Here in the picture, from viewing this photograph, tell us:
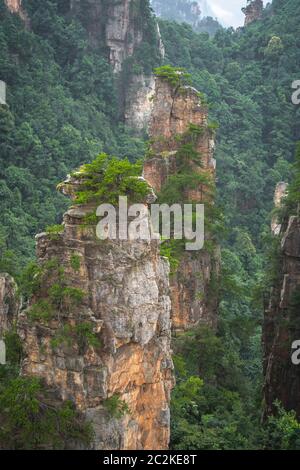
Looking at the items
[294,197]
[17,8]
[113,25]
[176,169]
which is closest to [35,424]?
[294,197]

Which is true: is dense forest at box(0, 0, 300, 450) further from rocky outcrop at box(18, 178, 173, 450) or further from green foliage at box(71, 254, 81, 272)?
green foliage at box(71, 254, 81, 272)

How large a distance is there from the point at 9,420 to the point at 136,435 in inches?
109

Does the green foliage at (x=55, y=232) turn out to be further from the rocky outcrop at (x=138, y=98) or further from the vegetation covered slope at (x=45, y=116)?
the rocky outcrop at (x=138, y=98)

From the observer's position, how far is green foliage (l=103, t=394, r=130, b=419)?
15109 mm

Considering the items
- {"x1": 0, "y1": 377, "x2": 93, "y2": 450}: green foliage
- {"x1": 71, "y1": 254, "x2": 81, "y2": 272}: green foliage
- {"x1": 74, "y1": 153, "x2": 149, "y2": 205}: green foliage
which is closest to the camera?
{"x1": 0, "y1": 377, "x2": 93, "y2": 450}: green foliage

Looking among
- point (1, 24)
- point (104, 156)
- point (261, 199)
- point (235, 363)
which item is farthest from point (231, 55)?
point (104, 156)

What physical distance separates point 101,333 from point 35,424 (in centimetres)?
225

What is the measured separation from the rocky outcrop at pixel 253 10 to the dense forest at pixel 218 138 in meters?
2.57

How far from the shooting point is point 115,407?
15188 mm

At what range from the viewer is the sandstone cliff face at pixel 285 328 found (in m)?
25.4

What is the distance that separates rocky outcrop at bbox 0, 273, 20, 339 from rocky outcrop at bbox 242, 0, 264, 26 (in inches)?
2711

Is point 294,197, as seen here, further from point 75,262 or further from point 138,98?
point 138,98

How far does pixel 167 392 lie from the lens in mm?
17203

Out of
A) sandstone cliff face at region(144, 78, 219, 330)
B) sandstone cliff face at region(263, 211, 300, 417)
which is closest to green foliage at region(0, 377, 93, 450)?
sandstone cliff face at region(263, 211, 300, 417)
